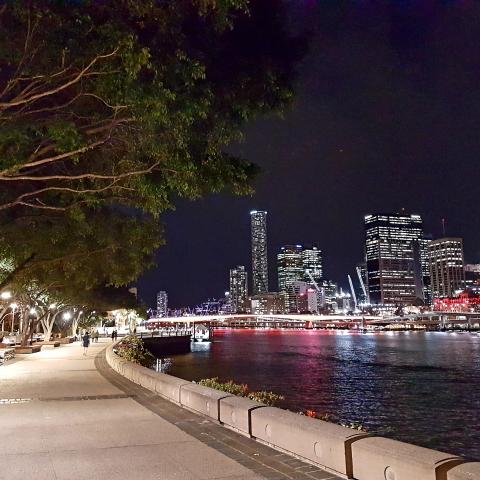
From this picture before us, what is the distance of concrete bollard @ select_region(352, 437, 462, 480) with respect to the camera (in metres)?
5.39

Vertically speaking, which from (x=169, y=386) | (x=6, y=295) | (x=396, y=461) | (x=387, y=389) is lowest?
(x=387, y=389)

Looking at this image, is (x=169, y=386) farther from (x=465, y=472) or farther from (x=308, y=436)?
(x=465, y=472)

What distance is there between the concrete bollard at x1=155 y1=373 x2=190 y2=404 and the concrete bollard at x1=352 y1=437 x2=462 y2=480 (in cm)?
714

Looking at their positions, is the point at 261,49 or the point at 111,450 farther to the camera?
the point at 261,49

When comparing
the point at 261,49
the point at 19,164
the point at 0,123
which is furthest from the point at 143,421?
the point at 261,49

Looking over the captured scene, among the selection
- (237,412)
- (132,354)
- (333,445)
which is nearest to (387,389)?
(132,354)

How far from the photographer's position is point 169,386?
13641 mm

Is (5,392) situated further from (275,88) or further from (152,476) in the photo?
(275,88)

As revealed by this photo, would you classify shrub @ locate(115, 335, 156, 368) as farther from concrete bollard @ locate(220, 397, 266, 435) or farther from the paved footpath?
concrete bollard @ locate(220, 397, 266, 435)

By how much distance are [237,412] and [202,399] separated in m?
1.83

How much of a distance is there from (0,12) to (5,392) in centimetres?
1155

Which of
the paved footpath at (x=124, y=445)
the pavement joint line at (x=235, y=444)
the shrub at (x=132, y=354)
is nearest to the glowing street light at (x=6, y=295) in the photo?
the shrub at (x=132, y=354)

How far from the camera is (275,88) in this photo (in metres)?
10.2

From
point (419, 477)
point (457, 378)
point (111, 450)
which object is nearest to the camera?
point (419, 477)
